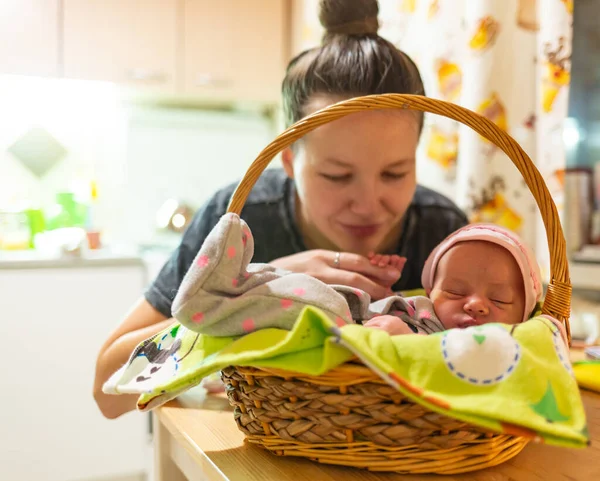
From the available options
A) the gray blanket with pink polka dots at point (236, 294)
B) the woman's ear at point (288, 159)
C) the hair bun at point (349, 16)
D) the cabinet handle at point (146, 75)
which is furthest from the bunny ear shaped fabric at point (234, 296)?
the cabinet handle at point (146, 75)

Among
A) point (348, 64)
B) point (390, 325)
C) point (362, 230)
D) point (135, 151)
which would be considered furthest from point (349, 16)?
point (135, 151)

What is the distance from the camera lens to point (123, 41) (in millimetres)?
2496

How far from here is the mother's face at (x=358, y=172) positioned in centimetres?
97

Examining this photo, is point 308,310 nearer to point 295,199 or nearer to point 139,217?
point 295,199

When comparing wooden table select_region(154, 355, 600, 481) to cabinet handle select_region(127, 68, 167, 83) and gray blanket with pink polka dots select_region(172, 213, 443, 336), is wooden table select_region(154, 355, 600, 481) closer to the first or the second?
gray blanket with pink polka dots select_region(172, 213, 443, 336)

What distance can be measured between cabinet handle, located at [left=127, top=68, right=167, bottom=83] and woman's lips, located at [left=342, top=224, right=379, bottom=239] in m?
1.80

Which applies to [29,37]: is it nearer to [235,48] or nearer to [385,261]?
[235,48]

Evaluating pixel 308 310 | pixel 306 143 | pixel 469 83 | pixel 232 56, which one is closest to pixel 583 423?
pixel 308 310

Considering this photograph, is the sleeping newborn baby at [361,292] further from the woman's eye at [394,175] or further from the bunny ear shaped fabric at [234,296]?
the woman's eye at [394,175]

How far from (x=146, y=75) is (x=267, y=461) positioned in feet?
7.34

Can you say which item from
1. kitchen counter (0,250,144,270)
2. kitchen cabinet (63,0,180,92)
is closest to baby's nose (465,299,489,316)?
kitchen counter (0,250,144,270)

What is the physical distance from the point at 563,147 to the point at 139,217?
1.98 m

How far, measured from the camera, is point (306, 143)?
103cm

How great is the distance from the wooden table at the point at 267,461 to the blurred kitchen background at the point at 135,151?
2.87ft
